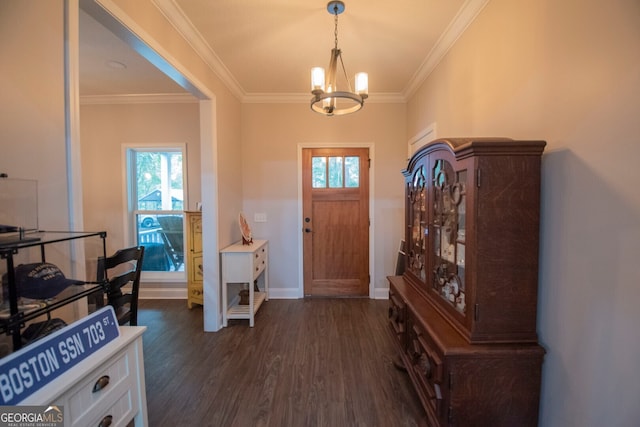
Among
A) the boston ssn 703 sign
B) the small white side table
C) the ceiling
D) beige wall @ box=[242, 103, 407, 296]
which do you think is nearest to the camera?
the boston ssn 703 sign

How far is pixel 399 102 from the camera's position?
357 cm

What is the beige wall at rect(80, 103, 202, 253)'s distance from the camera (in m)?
3.49

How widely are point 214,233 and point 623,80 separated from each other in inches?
115

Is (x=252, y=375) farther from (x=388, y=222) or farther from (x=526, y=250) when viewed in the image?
(x=388, y=222)

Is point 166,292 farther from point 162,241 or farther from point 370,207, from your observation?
point 370,207

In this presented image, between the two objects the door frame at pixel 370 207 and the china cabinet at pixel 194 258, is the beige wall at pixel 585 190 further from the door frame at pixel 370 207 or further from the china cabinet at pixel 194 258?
the china cabinet at pixel 194 258

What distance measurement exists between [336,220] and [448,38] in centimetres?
229

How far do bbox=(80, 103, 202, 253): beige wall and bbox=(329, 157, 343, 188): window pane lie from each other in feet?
5.88

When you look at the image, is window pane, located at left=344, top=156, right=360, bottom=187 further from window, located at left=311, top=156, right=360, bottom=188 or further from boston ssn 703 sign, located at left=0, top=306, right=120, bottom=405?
boston ssn 703 sign, located at left=0, top=306, right=120, bottom=405

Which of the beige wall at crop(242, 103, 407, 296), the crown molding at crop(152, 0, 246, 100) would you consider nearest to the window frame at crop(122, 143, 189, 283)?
the beige wall at crop(242, 103, 407, 296)

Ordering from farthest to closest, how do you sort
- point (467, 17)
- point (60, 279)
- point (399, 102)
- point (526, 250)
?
point (399, 102)
point (467, 17)
point (526, 250)
point (60, 279)

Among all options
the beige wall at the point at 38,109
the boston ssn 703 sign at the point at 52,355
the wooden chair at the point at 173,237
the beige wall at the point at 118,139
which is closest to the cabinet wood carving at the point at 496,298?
the boston ssn 703 sign at the point at 52,355

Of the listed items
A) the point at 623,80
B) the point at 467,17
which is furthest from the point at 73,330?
the point at 467,17

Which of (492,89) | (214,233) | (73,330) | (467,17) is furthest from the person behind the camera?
(214,233)
